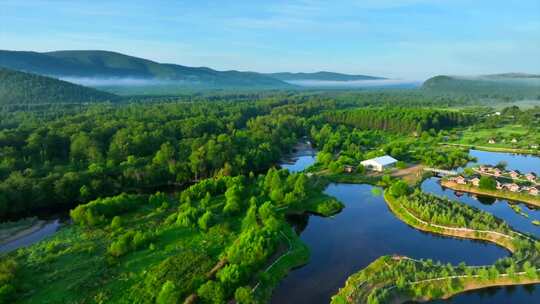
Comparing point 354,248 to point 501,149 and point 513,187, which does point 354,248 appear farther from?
point 501,149

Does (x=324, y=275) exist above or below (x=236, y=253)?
below

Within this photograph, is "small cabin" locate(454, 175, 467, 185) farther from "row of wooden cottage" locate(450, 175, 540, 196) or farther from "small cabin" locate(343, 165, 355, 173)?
"small cabin" locate(343, 165, 355, 173)

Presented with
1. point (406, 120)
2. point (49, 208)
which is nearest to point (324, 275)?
point (49, 208)

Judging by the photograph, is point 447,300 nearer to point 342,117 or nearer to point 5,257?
point 5,257


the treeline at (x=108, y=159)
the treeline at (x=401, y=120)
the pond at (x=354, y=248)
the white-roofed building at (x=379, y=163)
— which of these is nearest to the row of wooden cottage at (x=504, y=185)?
the white-roofed building at (x=379, y=163)

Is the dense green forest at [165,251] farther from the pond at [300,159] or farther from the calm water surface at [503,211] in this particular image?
the pond at [300,159]
